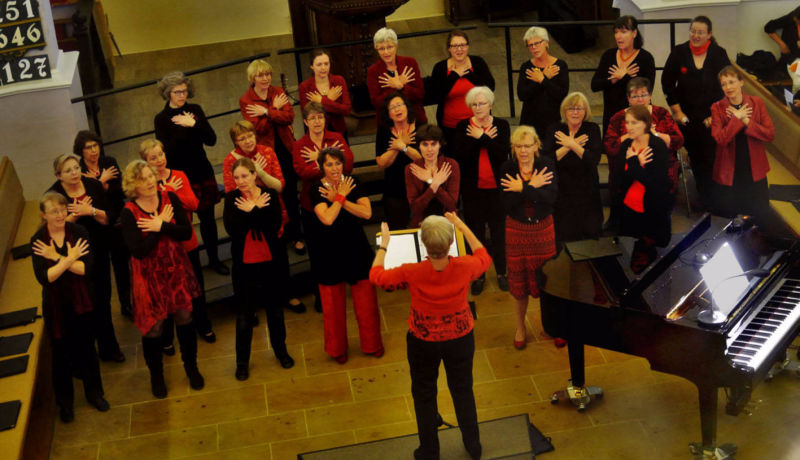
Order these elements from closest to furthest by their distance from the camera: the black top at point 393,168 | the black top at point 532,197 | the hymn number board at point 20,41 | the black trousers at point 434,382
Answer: the black trousers at point 434,382 < the black top at point 532,197 < the black top at point 393,168 < the hymn number board at point 20,41

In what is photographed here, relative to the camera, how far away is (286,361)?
20.5 ft

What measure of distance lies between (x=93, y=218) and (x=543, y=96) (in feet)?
9.51

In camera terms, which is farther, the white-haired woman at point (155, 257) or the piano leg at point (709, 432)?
the white-haired woman at point (155, 257)

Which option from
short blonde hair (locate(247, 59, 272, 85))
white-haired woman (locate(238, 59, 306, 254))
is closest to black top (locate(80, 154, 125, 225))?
white-haired woman (locate(238, 59, 306, 254))

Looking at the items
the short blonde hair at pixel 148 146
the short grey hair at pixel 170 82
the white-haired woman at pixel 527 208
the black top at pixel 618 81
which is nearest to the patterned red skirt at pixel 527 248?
the white-haired woman at pixel 527 208

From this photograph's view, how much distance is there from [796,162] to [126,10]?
705 cm

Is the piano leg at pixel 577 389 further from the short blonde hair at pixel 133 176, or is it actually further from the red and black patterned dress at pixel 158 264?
the short blonde hair at pixel 133 176

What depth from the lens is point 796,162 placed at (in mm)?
7027

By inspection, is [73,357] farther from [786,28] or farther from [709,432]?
[786,28]

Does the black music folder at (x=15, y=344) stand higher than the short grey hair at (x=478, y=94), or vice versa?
the short grey hair at (x=478, y=94)

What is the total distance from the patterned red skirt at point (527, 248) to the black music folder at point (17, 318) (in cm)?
271

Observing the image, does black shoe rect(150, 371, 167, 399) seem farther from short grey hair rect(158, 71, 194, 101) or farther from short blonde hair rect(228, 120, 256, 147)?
short grey hair rect(158, 71, 194, 101)

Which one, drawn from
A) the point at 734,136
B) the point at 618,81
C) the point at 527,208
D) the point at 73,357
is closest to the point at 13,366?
the point at 73,357

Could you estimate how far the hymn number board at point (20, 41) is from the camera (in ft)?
22.9
